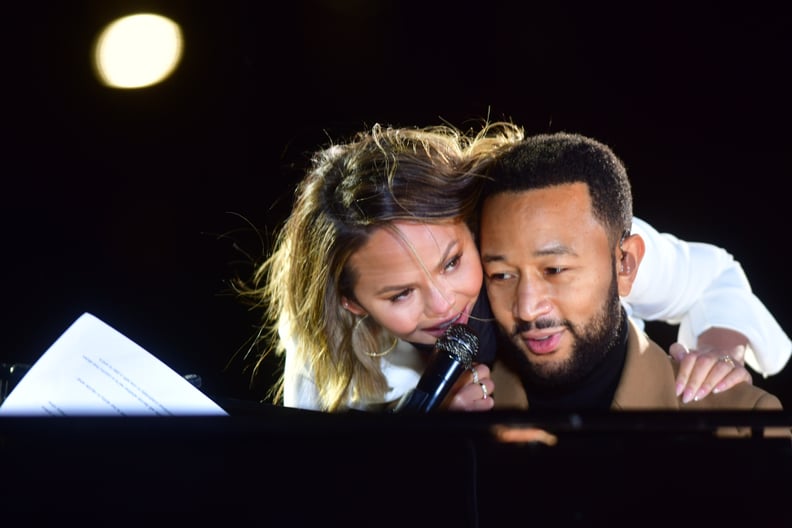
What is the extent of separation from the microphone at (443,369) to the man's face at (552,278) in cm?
20

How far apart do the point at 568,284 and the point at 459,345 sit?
26 cm

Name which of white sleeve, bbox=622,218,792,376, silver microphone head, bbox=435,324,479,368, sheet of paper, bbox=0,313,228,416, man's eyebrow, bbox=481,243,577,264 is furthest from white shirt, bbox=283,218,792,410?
sheet of paper, bbox=0,313,228,416

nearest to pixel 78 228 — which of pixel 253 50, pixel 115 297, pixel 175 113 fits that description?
pixel 115 297

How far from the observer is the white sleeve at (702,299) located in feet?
3.96

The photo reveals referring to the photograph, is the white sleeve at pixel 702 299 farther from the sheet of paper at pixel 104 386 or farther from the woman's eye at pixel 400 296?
the sheet of paper at pixel 104 386

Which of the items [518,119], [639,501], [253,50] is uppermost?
[253,50]

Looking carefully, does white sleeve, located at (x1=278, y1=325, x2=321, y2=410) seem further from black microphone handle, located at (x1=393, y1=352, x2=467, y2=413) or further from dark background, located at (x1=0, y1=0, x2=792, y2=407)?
black microphone handle, located at (x1=393, y1=352, x2=467, y2=413)

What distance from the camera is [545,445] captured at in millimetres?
707

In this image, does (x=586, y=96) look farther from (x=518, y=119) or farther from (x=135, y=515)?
(x=135, y=515)

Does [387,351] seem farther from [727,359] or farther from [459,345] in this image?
[727,359]

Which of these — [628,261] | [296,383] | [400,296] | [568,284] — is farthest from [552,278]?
[296,383]

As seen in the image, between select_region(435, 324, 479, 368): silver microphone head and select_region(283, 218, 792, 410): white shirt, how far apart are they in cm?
25

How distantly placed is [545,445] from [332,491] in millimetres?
194

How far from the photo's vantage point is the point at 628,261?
1167 mm
